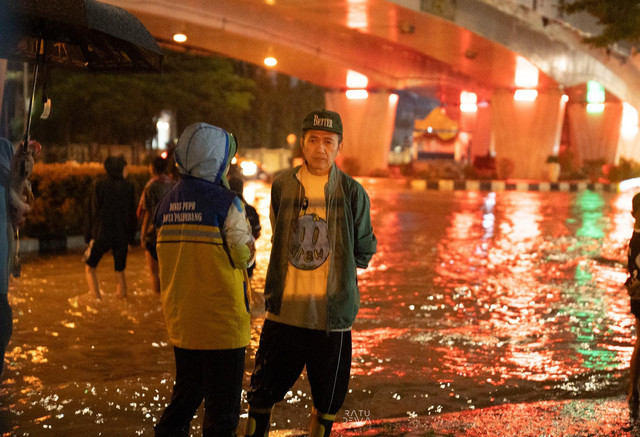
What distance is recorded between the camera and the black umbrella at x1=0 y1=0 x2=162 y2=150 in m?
5.07

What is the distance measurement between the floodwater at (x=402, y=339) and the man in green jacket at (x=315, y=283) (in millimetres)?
658

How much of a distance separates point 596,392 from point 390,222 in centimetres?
1268

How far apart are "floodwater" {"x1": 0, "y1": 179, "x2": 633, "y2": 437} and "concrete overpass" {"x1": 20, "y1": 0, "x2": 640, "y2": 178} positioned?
11498 mm

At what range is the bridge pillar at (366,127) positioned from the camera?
121 feet

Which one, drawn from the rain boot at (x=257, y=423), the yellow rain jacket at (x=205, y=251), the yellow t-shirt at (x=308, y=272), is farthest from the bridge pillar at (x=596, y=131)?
the yellow rain jacket at (x=205, y=251)

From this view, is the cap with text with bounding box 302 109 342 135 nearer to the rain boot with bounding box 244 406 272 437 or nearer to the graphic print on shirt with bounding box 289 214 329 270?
the graphic print on shirt with bounding box 289 214 329 270

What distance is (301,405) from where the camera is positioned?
5.73 meters

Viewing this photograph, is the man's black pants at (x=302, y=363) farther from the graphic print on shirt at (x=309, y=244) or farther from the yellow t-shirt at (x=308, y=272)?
the graphic print on shirt at (x=309, y=244)

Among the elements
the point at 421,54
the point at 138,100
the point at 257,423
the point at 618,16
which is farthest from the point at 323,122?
the point at 138,100


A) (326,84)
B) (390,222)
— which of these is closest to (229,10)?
(390,222)

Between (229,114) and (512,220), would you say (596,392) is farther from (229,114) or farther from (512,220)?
(229,114)

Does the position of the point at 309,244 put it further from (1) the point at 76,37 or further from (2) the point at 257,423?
(1) the point at 76,37

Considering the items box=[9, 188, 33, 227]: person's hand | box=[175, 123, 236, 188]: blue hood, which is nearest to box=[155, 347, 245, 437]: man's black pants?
box=[175, 123, 236, 188]: blue hood

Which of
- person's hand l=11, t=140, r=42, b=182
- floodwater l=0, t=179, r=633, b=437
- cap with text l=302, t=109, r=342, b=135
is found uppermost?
cap with text l=302, t=109, r=342, b=135
